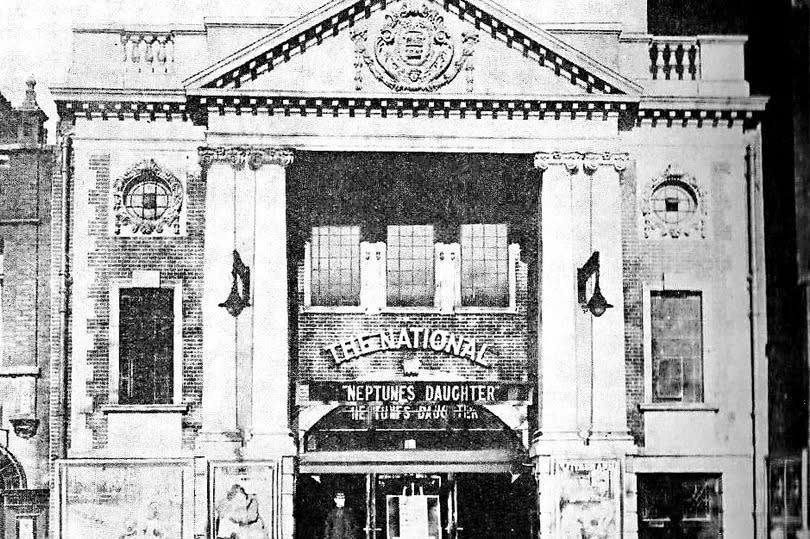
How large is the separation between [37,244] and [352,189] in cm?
518

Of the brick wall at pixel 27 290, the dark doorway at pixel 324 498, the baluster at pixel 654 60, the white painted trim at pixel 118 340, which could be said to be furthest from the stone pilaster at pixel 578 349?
the brick wall at pixel 27 290

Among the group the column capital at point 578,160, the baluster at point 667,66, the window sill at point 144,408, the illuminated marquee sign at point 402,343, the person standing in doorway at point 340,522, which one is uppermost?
the baluster at point 667,66

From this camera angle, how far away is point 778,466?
1891cm

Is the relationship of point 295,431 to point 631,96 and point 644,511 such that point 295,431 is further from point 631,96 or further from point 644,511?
point 631,96

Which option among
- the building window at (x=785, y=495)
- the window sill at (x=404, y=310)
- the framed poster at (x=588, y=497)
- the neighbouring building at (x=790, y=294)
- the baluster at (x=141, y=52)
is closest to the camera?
the neighbouring building at (x=790, y=294)

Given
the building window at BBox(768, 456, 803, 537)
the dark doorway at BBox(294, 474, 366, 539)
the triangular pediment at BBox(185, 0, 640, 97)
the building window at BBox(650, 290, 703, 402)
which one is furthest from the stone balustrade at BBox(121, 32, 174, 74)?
the building window at BBox(768, 456, 803, 537)

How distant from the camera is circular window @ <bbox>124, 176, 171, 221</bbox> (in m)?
19.9

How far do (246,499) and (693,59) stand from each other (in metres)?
10.0

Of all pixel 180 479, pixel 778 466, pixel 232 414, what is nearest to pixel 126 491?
pixel 180 479

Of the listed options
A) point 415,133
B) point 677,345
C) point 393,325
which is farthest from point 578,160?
point 393,325

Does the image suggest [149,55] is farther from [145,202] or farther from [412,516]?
[412,516]

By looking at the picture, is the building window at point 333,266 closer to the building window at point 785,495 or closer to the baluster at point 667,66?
the baluster at point 667,66

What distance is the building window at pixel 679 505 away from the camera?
19547mm

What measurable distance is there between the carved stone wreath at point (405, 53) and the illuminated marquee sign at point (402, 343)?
13.3 ft
